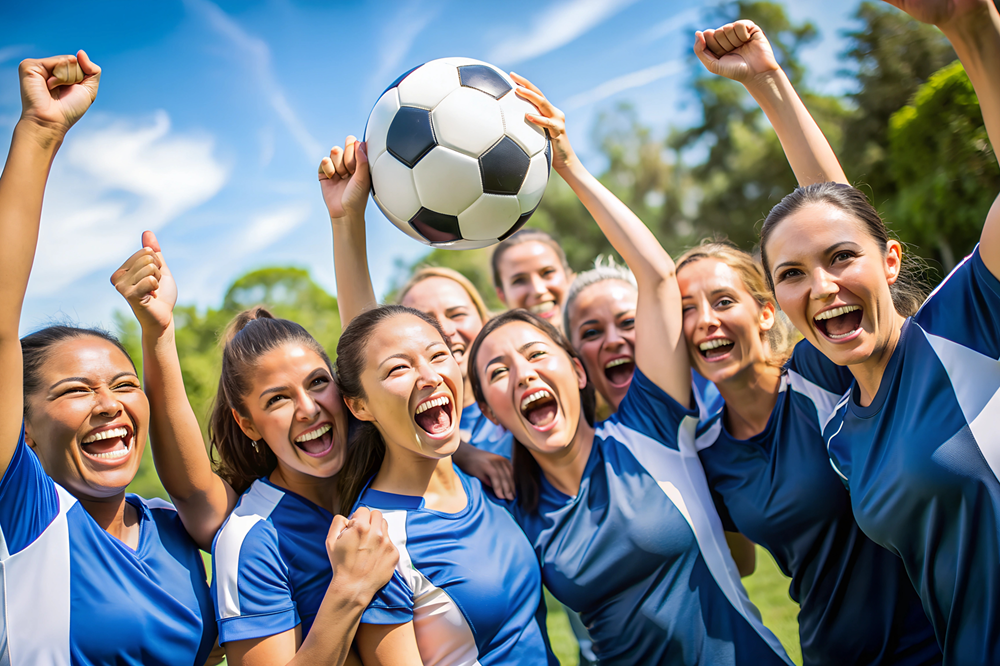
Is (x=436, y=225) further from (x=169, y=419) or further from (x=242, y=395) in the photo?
(x=169, y=419)

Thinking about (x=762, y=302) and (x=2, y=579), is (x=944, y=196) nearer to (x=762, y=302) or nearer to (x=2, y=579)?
(x=762, y=302)

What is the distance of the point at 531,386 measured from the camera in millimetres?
3428

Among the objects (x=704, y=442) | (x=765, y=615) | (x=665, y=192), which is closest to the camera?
(x=704, y=442)

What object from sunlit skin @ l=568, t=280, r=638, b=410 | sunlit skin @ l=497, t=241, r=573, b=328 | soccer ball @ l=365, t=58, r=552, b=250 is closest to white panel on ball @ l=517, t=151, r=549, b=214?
soccer ball @ l=365, t=58, r=552, b=250

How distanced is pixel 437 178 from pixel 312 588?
2.00m

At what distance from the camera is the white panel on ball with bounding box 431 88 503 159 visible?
3.23 meters

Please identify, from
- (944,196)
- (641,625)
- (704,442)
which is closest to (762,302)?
(704,442)

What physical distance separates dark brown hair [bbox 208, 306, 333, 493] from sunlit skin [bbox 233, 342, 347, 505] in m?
0.05

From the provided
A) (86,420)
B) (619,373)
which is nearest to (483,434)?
(619,373)

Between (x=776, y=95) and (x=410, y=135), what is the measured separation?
76.0 inches

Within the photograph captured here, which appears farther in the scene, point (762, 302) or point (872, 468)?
point (762, 302)

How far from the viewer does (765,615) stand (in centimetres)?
586

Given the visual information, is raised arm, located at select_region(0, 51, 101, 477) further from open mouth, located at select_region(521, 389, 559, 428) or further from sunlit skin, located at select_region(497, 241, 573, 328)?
sunlit skin, located at select_region(497, 241, 573, 328)

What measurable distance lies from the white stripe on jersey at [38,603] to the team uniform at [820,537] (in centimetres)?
296
